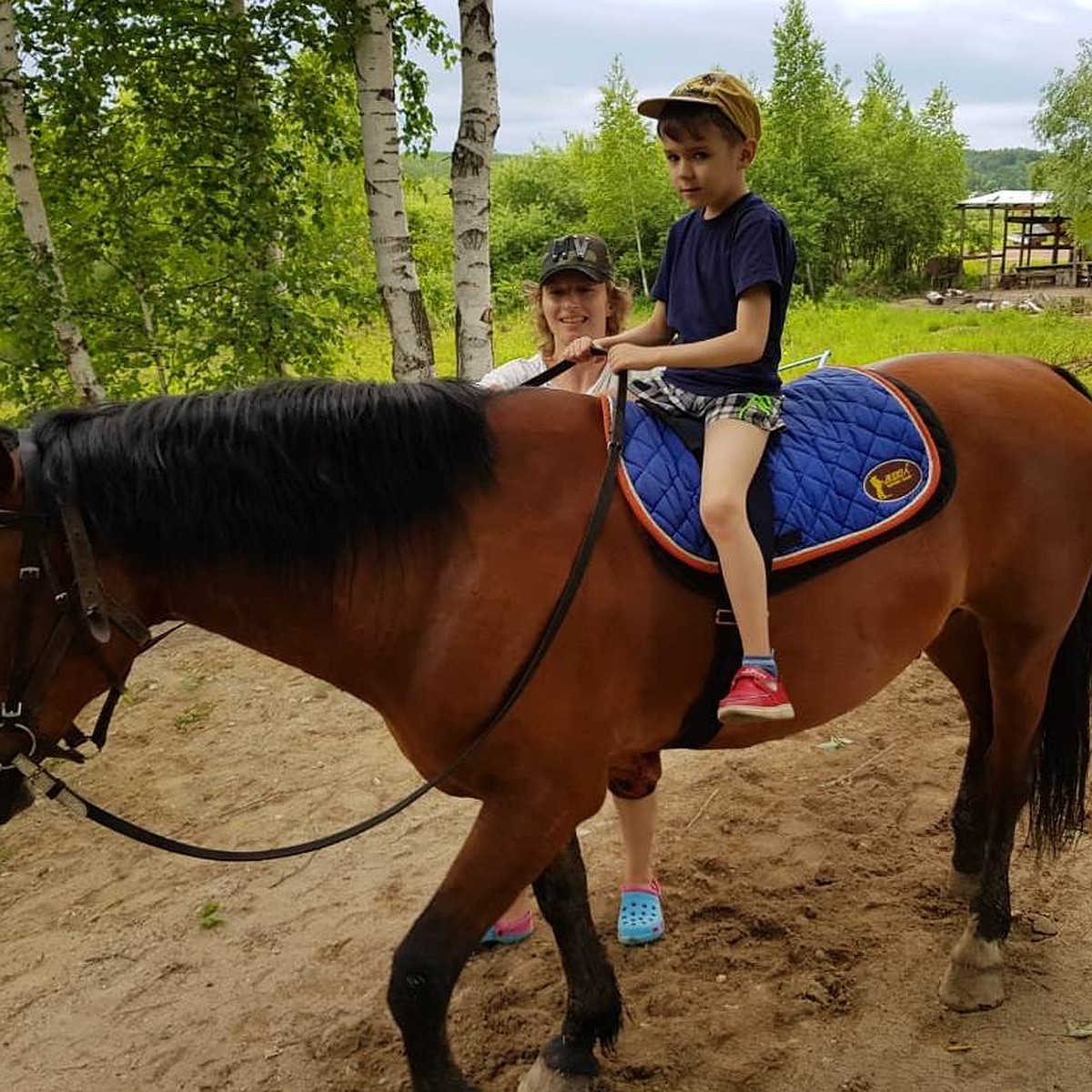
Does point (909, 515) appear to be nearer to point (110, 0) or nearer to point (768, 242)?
point (768, 242)

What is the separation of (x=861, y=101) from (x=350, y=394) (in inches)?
1757

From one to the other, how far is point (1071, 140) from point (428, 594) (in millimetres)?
26791

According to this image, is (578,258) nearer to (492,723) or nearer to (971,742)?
(492,723)

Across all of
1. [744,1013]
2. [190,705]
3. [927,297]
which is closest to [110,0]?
[190,705]

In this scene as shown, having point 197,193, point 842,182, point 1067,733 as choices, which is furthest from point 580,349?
point 842,182

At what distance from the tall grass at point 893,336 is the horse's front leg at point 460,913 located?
31.7 feet

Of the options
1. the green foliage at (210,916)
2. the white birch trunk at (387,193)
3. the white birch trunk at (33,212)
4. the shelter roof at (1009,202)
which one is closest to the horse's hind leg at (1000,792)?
the green foliage at (210,916)

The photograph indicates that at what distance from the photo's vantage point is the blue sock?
2.05 metres

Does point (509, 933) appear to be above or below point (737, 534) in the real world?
below

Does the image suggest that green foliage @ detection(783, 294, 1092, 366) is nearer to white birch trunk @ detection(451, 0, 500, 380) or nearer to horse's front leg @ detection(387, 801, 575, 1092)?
white birch trunk @ detection(451, 0, 500, 380)

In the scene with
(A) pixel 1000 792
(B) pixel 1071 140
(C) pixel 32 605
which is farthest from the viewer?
(B) pixel 1071 140

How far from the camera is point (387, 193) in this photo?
5.48m

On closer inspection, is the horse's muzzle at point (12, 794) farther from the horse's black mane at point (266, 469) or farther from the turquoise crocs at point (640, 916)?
the turquoise crocs at point (640, 916)

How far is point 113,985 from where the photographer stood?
2844 millimetres
